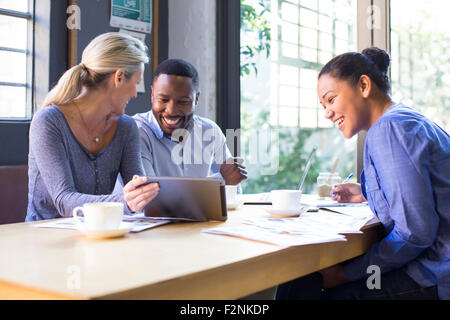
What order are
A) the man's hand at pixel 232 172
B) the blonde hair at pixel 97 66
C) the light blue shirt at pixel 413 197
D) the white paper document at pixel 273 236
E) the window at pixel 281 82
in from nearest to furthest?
the white paper document at pixel 273 236 < the light blue shirt at pixel 413 197 < the blonde hair at pixel 97 66 < the man's hand at pixel 232 172 < the window at pixel 281 82

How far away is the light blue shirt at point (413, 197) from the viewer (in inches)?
49.1

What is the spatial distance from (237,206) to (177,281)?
3.26 feet

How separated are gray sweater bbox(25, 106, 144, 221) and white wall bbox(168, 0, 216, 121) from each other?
1.16m

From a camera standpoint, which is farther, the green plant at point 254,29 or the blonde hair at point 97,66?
the green plant at point 254,29

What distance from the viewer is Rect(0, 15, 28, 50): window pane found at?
246 centimetres

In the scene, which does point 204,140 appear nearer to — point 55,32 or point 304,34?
point 55,32

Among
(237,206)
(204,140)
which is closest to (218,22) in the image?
(204,140)

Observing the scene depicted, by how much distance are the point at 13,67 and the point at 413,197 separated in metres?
2.13

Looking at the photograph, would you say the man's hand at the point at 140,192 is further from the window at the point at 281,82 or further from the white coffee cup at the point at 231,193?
the window at the point at 281,82

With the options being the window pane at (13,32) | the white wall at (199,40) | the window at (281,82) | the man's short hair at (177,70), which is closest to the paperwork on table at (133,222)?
the man's short hair at (177,70)

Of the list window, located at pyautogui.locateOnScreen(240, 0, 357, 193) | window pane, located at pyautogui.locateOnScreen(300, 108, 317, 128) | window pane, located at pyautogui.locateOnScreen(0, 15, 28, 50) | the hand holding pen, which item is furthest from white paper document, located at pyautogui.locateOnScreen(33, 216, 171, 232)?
window pane, located at pyautogui.locateOnScreen(300, 108, 317, 128)

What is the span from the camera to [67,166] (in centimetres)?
175

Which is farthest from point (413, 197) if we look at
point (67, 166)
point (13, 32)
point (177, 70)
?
point (13, 32)

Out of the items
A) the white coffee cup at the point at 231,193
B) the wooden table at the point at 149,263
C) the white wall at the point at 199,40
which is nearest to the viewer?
the wooden table at the point at 149,263
